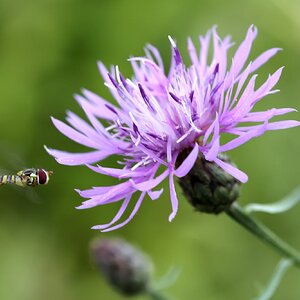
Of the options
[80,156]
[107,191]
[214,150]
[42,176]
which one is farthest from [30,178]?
[214,150]

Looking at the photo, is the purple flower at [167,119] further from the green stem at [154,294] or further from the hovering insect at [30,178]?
the green stem at [154,294]

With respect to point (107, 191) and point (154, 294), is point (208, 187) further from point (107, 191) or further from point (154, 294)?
point (154, 294)

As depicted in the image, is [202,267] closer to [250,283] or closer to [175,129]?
[250,283]

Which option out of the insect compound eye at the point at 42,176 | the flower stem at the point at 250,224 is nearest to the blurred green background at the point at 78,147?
the flower stem at the point at 250,224

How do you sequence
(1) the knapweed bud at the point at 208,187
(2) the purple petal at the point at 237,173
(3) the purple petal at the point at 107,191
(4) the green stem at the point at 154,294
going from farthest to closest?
(4) the green stem at the point at 154,294 → (1) the knapweed bud at the point at 208,187 → (3) the purple petal at the point at 107,191 → (2) the purple petal at the point at 237,173

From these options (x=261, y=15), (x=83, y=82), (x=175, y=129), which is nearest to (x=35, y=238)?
(x=83, y=82)

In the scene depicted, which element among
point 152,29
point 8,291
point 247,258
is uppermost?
point 152,29
